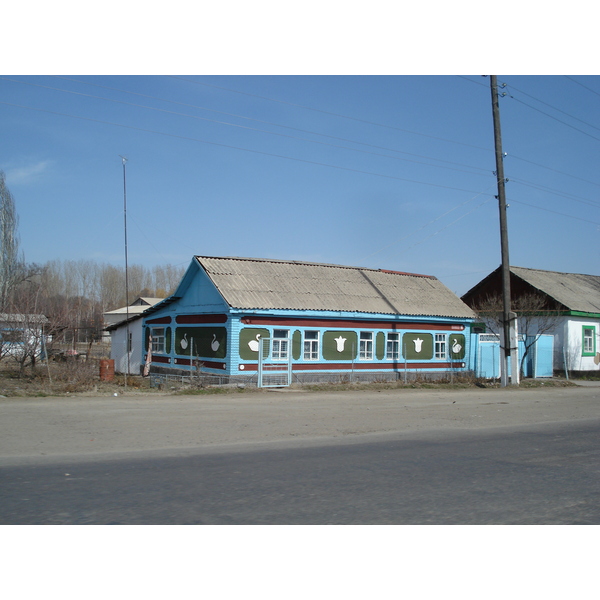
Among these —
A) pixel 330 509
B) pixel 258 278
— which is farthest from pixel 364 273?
pixel 330 509

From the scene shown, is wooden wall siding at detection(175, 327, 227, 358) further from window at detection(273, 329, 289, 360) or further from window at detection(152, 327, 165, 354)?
window at detection(273, 329, 289, 360)

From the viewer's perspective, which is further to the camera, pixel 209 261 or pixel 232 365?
pixel 209 261

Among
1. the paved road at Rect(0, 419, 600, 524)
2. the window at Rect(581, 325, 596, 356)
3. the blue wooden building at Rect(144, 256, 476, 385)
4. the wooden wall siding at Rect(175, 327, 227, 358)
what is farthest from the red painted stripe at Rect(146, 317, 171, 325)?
the window at Rect(581, 325, 596, 356)

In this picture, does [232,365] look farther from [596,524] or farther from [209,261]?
[596,524]

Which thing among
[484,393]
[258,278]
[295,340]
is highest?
[258,278]

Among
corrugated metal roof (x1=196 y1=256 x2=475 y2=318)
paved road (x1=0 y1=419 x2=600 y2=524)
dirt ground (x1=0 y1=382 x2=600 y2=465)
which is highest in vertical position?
corrugated metal roof (x1=196 y1=256 x2=475 y2=318)

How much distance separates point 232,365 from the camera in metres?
22.5

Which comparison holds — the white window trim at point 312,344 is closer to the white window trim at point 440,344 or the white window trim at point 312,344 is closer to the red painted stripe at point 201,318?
the red painted stripe at point 201,318

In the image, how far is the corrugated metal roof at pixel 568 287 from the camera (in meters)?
32.4

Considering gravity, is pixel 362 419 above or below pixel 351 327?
below

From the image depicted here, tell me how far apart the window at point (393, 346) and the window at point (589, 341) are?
11653mm

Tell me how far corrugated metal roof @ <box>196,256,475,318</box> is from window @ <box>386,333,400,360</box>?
124cm

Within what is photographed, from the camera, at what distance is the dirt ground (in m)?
9.84

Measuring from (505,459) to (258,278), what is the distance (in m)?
17.7
